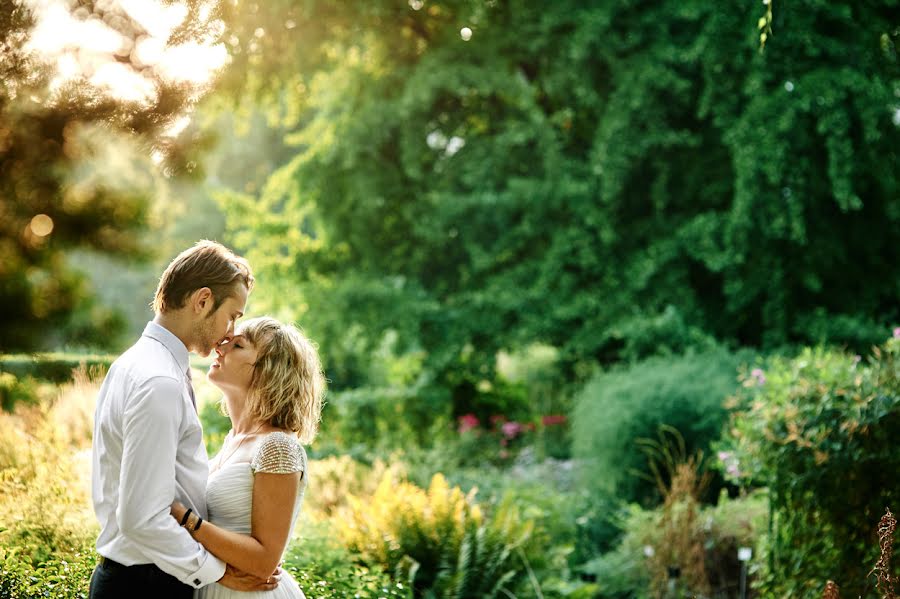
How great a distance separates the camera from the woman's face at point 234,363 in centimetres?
296

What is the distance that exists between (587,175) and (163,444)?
966 centimetres

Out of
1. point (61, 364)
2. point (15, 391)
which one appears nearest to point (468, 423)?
point (15, 391)

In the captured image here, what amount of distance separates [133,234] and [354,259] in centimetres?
674

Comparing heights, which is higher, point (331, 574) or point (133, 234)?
point (133, 234)

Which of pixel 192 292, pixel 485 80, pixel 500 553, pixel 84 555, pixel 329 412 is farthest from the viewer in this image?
pixel 329 412

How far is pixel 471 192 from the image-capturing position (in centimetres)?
1217

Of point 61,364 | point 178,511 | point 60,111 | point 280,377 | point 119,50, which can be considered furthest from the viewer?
point 61,364

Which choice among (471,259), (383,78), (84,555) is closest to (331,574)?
(84,555)

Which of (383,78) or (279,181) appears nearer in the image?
(383,78)

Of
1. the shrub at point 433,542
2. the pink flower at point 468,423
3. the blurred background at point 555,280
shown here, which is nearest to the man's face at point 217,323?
the blurred background at point 555,280

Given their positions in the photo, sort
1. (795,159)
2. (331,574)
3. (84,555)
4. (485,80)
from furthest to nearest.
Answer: (485,80) → (795,159) → (331,574) → (84,555)

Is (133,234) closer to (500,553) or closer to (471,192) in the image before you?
(500,553)

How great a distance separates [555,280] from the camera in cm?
1152

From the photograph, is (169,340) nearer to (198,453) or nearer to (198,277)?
(198,277)
